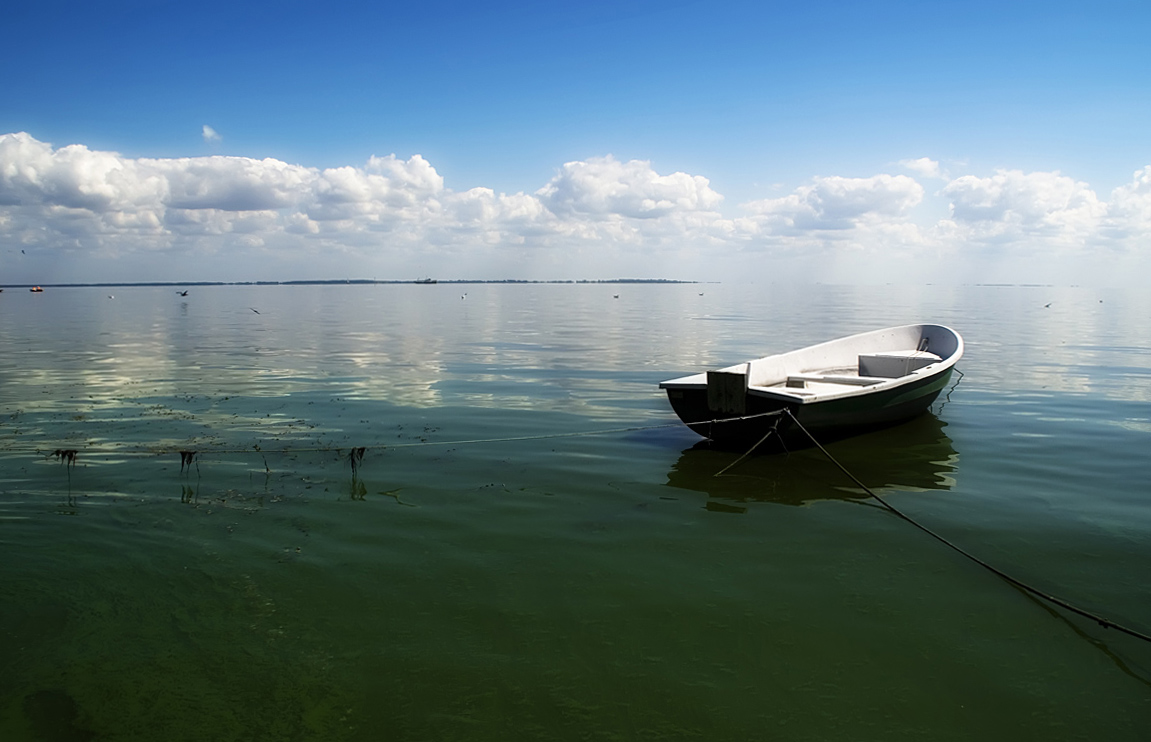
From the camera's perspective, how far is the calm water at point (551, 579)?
5785 millimetres

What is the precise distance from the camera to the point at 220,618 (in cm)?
720

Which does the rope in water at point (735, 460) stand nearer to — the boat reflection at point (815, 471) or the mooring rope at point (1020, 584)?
the mooring rope at point (1020, 584)

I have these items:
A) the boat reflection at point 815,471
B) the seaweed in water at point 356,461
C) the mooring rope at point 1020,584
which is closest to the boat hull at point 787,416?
the boat reflection at point 815,471

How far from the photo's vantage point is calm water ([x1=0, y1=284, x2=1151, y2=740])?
5785mm

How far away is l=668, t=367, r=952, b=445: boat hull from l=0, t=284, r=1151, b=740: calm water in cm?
58

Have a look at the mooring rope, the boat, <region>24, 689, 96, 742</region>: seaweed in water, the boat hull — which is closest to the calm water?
<region>24, 689, 96, 742</region>: seaweed in water

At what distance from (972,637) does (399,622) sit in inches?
220

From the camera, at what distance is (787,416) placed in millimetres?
12695

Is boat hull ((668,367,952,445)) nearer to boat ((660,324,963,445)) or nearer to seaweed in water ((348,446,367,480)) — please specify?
boat ((660,324,963,445))

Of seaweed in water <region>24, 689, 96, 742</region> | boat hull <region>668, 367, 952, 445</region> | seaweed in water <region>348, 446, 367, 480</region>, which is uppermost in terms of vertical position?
boat hull <region>668, 367, 952, 445</region>

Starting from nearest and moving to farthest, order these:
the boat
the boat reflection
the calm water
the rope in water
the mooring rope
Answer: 1. the calm water
2. the mooring rope
3. the rope in water
4. the boat reflection
5. the boat

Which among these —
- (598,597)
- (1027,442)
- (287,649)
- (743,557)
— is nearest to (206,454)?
(287,649)

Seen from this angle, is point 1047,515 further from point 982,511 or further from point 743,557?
point 743,557

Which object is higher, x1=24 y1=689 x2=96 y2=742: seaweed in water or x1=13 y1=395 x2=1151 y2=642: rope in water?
x1=13 y1=395 x2=1151 y2=642: rope in water
